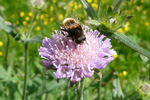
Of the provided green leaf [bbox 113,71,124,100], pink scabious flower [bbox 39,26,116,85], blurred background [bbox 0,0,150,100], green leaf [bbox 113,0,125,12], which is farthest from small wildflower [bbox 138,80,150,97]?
green leaf [bbox 113,0,125,12]

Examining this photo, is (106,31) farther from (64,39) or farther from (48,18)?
(48,18)

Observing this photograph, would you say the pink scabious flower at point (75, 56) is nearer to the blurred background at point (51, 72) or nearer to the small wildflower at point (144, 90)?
the blurred background at point (51, 72)

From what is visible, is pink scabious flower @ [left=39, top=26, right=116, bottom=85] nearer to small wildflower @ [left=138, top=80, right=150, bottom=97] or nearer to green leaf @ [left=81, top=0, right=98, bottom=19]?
green leaf @ [left=81, top=0, right=98, bottom=19]

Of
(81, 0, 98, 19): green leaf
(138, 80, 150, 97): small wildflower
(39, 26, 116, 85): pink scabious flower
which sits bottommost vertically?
(138, 80, 150, 97): small wildflower

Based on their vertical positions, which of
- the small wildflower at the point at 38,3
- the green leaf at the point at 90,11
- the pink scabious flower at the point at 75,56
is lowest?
the pink scabious flower at the point at 75,56

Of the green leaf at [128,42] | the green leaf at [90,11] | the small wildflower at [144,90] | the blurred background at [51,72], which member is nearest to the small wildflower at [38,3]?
the blurred background at [51,72]

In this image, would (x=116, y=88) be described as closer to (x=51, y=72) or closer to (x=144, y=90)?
(x=144, y=90)

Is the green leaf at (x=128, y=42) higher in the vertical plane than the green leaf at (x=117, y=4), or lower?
lower
